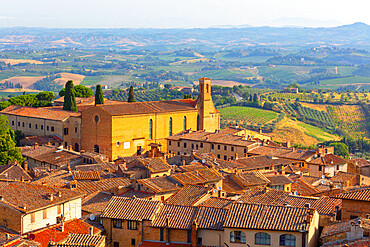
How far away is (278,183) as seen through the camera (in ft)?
133

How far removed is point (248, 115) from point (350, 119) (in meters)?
36.4

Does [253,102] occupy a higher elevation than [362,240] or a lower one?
lower

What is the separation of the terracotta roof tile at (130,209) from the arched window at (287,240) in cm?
595

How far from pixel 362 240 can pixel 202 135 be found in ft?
153

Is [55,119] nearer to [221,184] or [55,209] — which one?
[221,184]

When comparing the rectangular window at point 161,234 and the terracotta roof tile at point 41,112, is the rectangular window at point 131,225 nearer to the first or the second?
the rectangular window at point 161,234

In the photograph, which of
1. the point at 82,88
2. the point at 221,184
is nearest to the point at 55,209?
the point at 221,184

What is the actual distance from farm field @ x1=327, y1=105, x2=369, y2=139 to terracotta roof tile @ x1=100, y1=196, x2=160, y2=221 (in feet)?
393

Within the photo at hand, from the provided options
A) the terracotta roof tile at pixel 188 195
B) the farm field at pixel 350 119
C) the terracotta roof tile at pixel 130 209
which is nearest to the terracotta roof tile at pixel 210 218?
the terracotta roof tile at pixel 130 209

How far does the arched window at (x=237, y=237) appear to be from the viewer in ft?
80.6

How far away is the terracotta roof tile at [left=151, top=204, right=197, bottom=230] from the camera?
26.4m

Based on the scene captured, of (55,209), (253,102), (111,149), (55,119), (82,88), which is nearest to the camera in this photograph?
(55,209)

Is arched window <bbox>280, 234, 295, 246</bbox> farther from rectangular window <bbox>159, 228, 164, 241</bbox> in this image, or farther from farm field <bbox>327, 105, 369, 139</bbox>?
farm field <bbox>327, 105, 369, 139</bbox>

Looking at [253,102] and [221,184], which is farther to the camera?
[253,102]
